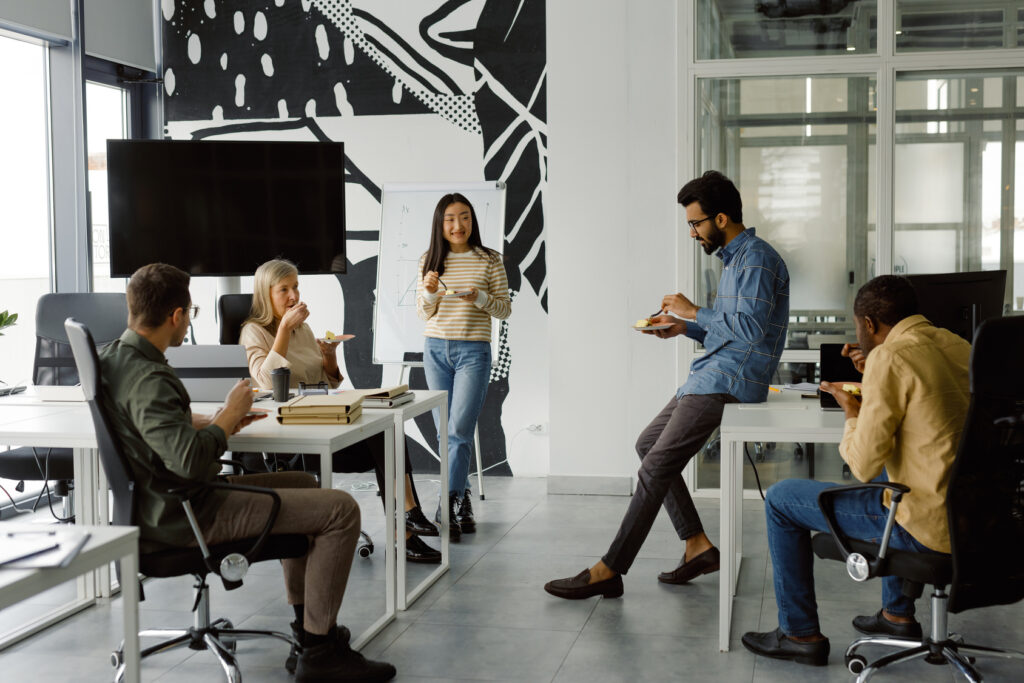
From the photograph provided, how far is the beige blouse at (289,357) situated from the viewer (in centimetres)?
395

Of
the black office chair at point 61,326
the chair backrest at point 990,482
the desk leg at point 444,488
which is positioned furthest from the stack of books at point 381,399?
the chair backrest at point 990,482

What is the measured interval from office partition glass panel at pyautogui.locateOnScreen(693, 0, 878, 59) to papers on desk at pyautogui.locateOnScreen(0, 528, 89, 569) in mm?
4561

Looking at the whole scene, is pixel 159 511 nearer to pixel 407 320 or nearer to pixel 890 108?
pixel 407 320

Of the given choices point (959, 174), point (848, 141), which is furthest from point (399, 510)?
point (959, 174)

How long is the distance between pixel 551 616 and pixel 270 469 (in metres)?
1.34

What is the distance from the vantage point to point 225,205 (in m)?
5.29

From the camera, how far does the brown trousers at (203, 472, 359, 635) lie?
2.75 metres

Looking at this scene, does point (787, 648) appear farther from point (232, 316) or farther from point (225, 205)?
point (225, 205)

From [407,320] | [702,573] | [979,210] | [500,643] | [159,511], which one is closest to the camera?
[159,511]

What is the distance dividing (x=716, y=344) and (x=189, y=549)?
188 cm

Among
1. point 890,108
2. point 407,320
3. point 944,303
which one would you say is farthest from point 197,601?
point 890,108

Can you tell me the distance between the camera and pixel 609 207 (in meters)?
5.65

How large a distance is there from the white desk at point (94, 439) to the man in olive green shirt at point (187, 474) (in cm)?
11

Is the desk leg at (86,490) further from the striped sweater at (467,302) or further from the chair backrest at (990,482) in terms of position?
the chair backrest at (990,482)
